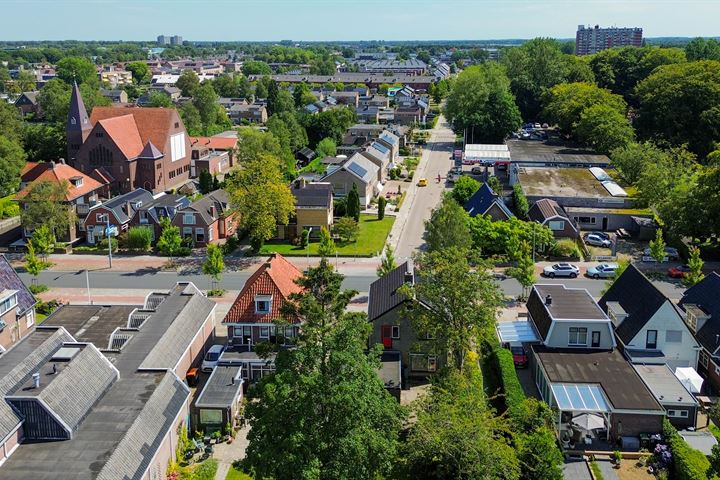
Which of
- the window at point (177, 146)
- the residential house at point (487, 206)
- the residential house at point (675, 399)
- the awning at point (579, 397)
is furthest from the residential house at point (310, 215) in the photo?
the residential house at point (675, 399)

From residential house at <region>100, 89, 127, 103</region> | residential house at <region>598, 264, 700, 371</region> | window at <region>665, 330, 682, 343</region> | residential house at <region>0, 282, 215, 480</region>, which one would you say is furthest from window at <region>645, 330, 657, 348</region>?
residential house at <region>100, 89, 127, 103</region>

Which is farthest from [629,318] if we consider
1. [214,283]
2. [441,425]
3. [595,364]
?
[214,283]

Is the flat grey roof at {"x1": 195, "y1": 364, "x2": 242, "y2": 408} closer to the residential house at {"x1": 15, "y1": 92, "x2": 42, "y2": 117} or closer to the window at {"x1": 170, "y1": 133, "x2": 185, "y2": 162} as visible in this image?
the window at {"x1": 170, "y1": 133, "x2": 185, "y2": 162}

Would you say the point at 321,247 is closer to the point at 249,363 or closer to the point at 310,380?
the point at 249,363

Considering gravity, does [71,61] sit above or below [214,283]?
above

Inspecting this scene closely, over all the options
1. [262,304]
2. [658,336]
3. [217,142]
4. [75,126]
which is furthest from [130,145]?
[658,336]

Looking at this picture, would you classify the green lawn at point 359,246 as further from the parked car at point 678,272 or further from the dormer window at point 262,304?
the parked car at point 678,272
